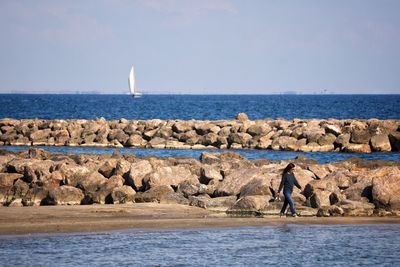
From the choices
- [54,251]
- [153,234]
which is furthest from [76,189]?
[54,251]

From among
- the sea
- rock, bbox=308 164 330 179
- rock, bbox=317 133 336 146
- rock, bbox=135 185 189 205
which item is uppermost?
rock, bbox=308 164 330 179

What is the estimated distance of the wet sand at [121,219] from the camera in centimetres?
1805

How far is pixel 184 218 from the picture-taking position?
63.4 ft

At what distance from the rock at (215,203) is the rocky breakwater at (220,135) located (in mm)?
21140

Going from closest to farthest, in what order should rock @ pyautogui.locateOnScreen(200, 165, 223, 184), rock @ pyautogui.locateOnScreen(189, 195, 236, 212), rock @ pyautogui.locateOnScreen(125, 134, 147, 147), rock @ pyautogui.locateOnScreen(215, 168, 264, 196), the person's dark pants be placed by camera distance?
the person's dark pants < rock @ pyautogui.locateOnScreen(189, 195, 236, 212) < rock @ pyautogui.locateOnScreen(215, 168, 264, 196) < rock @ pyautogui.locateOnScreen(200, 165, 223, 184) < rock @ pyautogui.locateOnScreen(125, 134, 147, 147)

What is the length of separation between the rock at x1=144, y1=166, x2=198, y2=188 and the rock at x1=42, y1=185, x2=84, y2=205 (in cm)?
189

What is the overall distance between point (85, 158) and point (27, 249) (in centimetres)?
1260

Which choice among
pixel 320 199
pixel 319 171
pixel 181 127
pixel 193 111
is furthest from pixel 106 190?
pixel 193 111

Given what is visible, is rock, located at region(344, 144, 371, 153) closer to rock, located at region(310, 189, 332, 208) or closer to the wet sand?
rock, located at region(310, 189, 332, 208)

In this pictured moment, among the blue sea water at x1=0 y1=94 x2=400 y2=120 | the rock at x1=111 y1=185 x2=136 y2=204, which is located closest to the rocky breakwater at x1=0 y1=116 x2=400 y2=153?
the rock at x1=111 y1=185 x2=136 y2=204

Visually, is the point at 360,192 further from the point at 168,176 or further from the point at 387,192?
the point at 168,176

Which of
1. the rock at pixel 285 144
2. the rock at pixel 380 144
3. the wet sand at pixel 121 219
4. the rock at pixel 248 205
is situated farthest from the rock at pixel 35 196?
the rock at pixel 380 144

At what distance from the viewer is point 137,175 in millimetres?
22922

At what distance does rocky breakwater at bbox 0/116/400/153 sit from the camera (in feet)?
139
